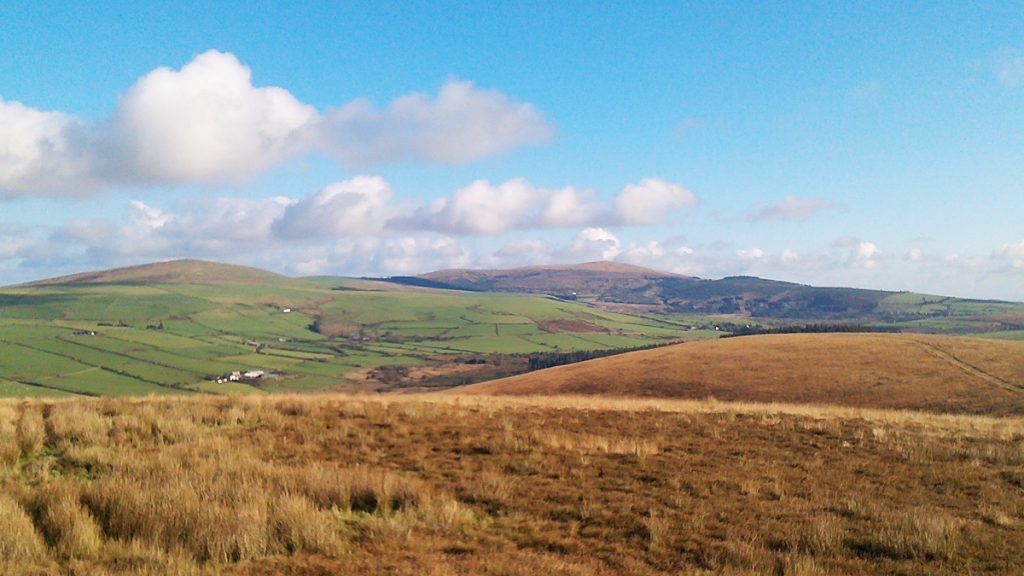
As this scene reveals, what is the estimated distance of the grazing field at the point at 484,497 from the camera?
687cm

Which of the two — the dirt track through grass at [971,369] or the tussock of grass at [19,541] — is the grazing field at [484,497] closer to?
the tussock of grass at [19,541]

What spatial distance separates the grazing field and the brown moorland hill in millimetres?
16129

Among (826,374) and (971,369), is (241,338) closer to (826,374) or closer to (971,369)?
(826,374)

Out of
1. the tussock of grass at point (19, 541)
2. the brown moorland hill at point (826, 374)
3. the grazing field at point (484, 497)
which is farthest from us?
the brown moorland hill at point (826, 374)

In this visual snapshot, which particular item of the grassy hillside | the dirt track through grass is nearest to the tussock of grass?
the dirt track through grass

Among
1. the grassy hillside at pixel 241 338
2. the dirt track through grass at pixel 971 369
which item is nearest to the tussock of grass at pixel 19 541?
the dirt track through grass at pixel 971 369

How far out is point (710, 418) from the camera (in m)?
18.7

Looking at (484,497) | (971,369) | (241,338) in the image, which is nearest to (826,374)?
(971,369)

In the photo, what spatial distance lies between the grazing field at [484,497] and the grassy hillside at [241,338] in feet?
193

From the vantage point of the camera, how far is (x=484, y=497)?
950 cm

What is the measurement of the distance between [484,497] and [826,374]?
33.9 meters

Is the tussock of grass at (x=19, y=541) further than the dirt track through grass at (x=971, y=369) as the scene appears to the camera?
No

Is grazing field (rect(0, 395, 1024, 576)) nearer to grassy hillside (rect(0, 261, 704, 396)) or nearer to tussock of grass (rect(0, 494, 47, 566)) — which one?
tussock of grass (rect(0, 494, 47, 566))

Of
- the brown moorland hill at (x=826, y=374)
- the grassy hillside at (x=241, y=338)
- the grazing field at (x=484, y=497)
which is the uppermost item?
the grazing field at (x=484, y=497)
